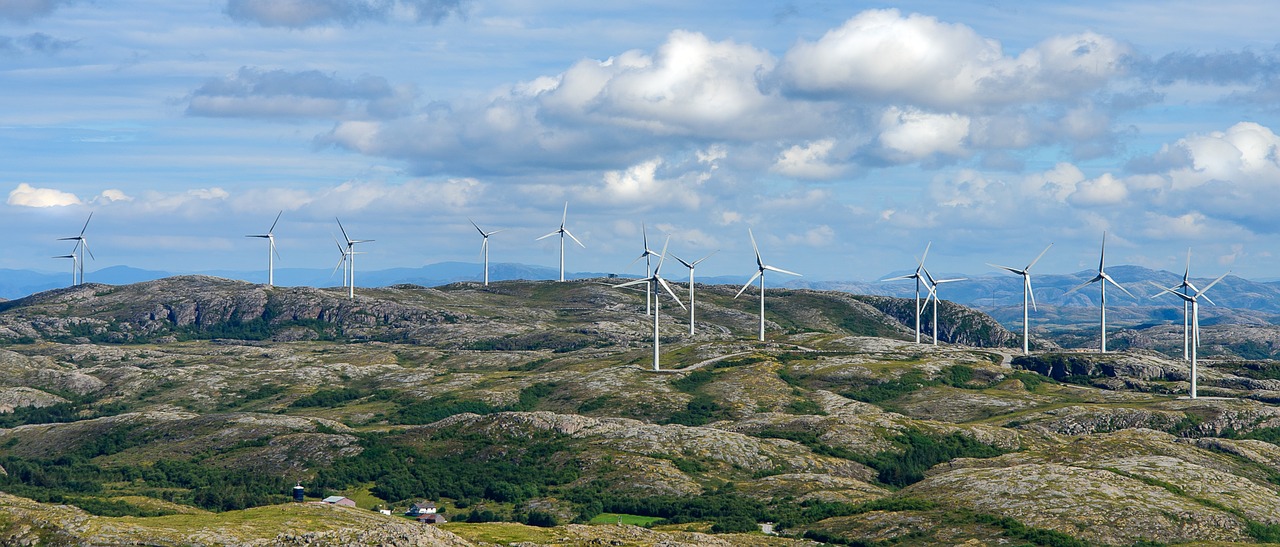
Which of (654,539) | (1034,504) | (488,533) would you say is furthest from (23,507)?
(1034,504)

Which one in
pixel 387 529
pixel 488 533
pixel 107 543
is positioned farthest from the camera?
pixel 488 533

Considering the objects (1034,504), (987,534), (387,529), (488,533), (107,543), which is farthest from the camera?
(1034,504)

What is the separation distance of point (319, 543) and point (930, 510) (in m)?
90.9

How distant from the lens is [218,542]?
142 metres

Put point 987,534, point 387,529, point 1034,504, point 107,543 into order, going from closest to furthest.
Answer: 1. point 107,543
2. point 387,529
3. point 987,534
4. point 1034,504

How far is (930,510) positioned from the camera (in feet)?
625

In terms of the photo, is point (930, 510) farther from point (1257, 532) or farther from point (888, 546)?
point (1257, 532)

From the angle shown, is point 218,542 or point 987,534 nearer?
point 218,542

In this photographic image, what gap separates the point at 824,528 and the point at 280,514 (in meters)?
73.7

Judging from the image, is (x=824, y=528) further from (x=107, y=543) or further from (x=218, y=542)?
(x=107, y=543)

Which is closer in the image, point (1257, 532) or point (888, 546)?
point (888, 546)

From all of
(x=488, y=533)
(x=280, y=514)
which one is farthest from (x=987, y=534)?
(x=280, y=514)

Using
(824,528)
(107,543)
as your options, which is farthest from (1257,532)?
(107,543)

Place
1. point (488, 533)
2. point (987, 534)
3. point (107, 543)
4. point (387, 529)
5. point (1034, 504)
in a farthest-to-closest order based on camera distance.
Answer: point (1034, 504), point (987, 534), point (488, 533), point (387, 529), point (107, 543)
